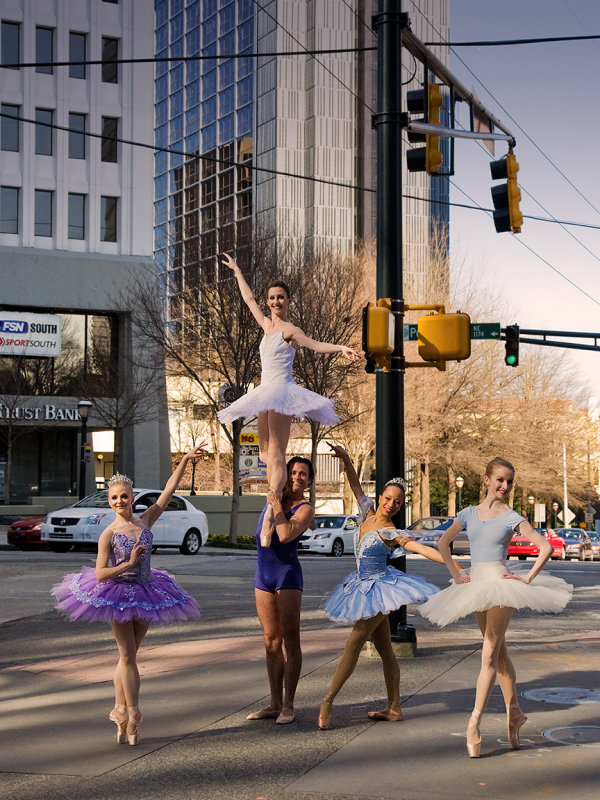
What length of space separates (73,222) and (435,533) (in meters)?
21.0

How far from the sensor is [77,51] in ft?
153

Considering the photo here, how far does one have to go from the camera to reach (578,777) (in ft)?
20.8

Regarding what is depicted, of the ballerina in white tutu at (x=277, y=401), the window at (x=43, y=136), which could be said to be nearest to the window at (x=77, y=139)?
the window at (x=43, y=136)

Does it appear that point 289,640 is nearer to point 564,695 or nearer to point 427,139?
point 564,695

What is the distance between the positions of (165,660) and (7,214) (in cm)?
3747

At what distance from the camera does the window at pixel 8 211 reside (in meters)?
45.0

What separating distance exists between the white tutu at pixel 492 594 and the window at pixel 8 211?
40.7 m

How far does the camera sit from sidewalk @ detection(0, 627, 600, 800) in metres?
6.16

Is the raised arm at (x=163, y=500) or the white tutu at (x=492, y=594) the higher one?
the raised arm at (x=163, y=500)

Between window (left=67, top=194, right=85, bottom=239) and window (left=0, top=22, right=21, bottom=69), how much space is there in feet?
20.2

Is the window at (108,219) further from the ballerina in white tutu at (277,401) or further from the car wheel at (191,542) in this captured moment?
the ballerina in white tutu at (277,401)

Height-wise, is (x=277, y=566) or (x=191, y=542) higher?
(x=277, y=566)

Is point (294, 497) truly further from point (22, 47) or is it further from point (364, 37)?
point (364, 37)

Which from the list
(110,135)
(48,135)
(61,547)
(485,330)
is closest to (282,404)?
(485,330)
